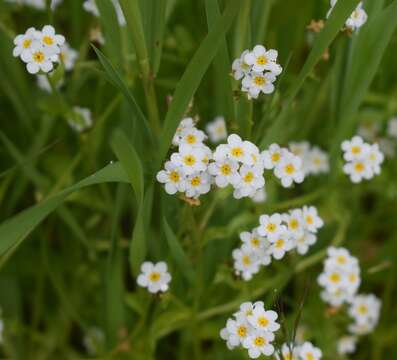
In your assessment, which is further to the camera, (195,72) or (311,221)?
(311,221)

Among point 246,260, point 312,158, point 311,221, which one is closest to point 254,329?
point 246,260

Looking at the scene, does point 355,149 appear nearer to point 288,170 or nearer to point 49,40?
point 288,170

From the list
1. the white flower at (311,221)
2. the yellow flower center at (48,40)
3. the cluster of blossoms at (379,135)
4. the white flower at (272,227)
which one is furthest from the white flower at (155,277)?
the cluster of blossoms at (379,135)

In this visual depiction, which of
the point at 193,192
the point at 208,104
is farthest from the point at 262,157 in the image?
the point at 208,104

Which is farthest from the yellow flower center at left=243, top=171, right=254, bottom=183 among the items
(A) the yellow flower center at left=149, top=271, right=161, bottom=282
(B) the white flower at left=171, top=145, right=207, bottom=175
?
(A) the yellow flower center at left=149, top=271, right=161, bottom=282

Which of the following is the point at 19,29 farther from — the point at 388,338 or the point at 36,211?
the point at 388,338
